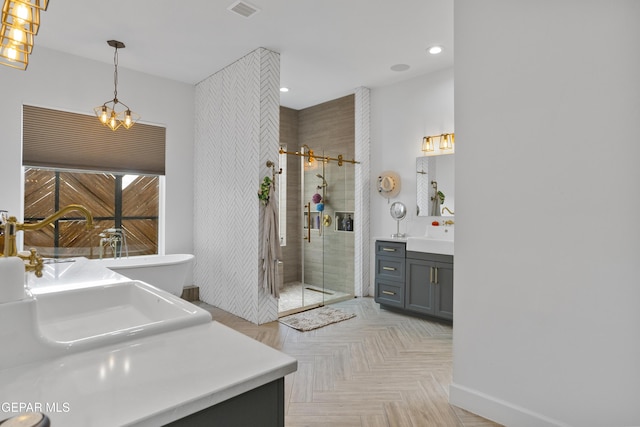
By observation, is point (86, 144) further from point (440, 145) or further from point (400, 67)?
point (440, 145)

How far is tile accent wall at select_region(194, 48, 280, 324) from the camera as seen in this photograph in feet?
12.8

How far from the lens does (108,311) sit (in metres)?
1.56

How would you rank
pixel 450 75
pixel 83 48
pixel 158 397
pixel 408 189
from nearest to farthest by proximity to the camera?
1. pixel 158 397
2. pixel 83 48
3. pixel 450 75
4. pixel 408 189

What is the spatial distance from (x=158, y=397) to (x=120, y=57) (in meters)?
4.34

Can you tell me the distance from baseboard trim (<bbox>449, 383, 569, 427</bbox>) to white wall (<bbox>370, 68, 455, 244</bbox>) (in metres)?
2.43

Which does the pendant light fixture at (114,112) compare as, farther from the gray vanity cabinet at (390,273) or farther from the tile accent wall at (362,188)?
the gray vanity cabinet at (390,273)

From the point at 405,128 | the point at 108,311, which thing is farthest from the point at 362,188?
the point at 108,311

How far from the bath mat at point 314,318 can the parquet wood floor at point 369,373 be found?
0.09 meters

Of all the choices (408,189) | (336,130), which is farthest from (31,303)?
(336,130)

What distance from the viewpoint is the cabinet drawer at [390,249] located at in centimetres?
429

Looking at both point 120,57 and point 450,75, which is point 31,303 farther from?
point 450,75

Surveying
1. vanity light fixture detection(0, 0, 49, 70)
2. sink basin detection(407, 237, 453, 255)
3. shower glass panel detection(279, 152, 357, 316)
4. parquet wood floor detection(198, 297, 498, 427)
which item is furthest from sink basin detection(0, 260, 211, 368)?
Result: shower glass panel detection(279, 152, 357, 316)

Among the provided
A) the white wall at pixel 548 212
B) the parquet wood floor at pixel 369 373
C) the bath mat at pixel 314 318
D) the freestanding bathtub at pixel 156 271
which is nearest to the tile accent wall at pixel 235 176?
the bath mat at pixel 314 318

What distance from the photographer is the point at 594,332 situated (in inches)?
73.8
